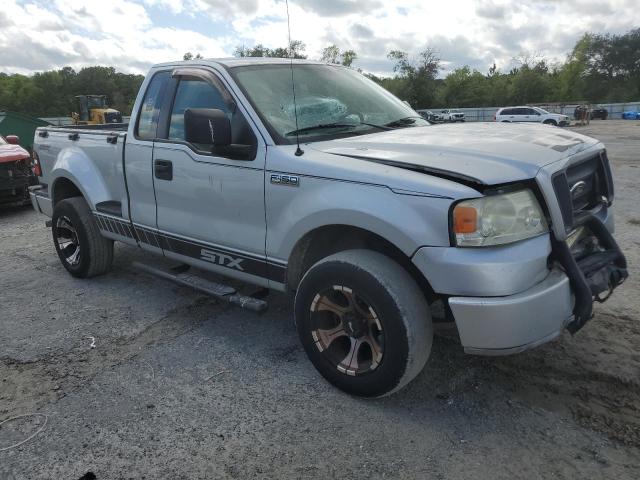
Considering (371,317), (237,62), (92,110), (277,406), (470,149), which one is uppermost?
(92,110)

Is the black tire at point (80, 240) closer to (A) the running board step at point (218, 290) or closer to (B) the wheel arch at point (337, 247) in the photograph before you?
(A) the running board step at point (218, 290)

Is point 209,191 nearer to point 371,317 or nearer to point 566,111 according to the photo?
point 371,317

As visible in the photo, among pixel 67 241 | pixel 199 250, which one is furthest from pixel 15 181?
pixel 199 250

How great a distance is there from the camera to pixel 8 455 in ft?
8.65

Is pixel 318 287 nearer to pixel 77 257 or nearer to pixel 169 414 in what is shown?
pixel 169 414

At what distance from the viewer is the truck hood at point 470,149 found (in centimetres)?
257

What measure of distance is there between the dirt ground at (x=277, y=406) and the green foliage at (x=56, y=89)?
81.5 meters

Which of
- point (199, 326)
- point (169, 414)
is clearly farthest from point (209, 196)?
point (169, 414)

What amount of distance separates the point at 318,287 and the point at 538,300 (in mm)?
1127

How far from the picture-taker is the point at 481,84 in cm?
8131

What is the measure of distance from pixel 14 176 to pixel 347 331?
8.20m

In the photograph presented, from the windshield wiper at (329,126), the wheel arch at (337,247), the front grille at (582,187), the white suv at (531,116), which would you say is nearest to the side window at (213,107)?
the windshield wiper at (329,126)

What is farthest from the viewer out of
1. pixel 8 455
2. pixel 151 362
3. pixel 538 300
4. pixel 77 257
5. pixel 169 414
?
pixel 77 257

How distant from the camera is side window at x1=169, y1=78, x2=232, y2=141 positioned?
3686 mm
